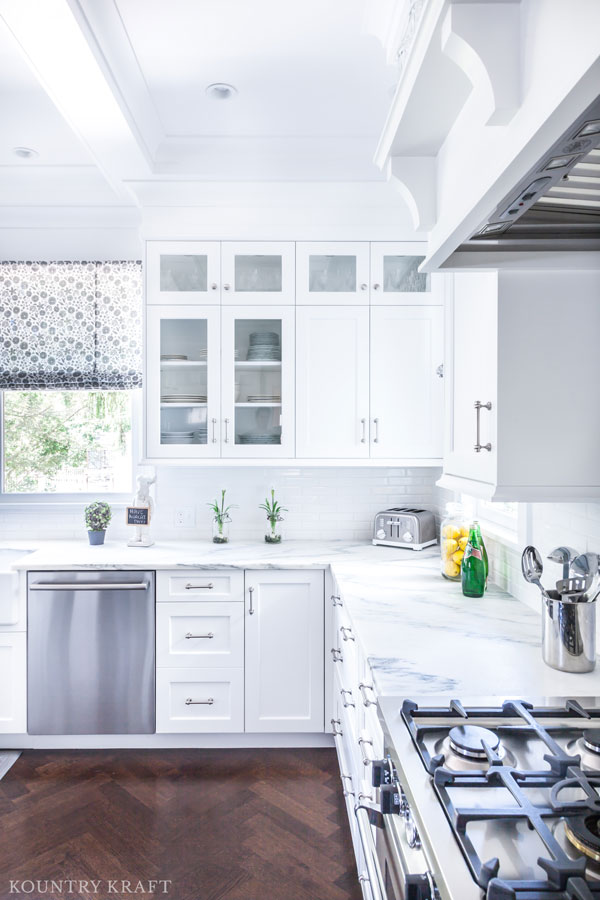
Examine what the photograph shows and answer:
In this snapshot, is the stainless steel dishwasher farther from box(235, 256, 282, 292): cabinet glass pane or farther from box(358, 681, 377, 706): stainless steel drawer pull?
box(235, 256, 282, 292): cabinet glass pane

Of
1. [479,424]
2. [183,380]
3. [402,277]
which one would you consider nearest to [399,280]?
[402,277]

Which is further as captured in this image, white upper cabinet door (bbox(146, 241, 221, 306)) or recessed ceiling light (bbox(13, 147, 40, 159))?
white upper cabinet door (bbox(146, 241, 221, 306))

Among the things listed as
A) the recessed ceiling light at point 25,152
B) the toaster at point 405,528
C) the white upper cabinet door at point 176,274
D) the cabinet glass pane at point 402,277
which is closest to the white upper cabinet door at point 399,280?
the cabinet glass pane at point 402,277

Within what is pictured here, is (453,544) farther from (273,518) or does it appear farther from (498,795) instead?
(498,795)

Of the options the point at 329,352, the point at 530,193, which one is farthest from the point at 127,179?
the point at 530,193

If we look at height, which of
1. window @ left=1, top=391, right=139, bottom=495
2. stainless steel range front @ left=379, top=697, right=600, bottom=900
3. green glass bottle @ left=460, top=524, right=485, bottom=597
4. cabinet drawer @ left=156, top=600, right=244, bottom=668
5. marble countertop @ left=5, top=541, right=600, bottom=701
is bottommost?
cabinet drawer @ left=156, top=600, right=244, bottom=668

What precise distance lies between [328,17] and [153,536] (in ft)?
8.19

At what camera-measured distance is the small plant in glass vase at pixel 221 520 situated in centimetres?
308

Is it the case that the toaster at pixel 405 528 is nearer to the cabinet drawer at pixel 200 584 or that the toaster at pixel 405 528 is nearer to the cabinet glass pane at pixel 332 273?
the cabinet drawer at pixel 200 584

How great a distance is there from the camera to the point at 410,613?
6.20ft

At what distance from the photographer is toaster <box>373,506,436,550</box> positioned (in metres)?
2.89

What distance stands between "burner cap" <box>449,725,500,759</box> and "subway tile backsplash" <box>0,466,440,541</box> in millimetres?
2169

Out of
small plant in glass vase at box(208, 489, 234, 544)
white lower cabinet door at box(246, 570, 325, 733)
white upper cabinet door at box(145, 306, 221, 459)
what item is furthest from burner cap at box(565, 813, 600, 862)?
small plant in glass vase at box(208, 489, 234, 544)

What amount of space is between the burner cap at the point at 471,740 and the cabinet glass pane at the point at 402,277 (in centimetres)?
227
